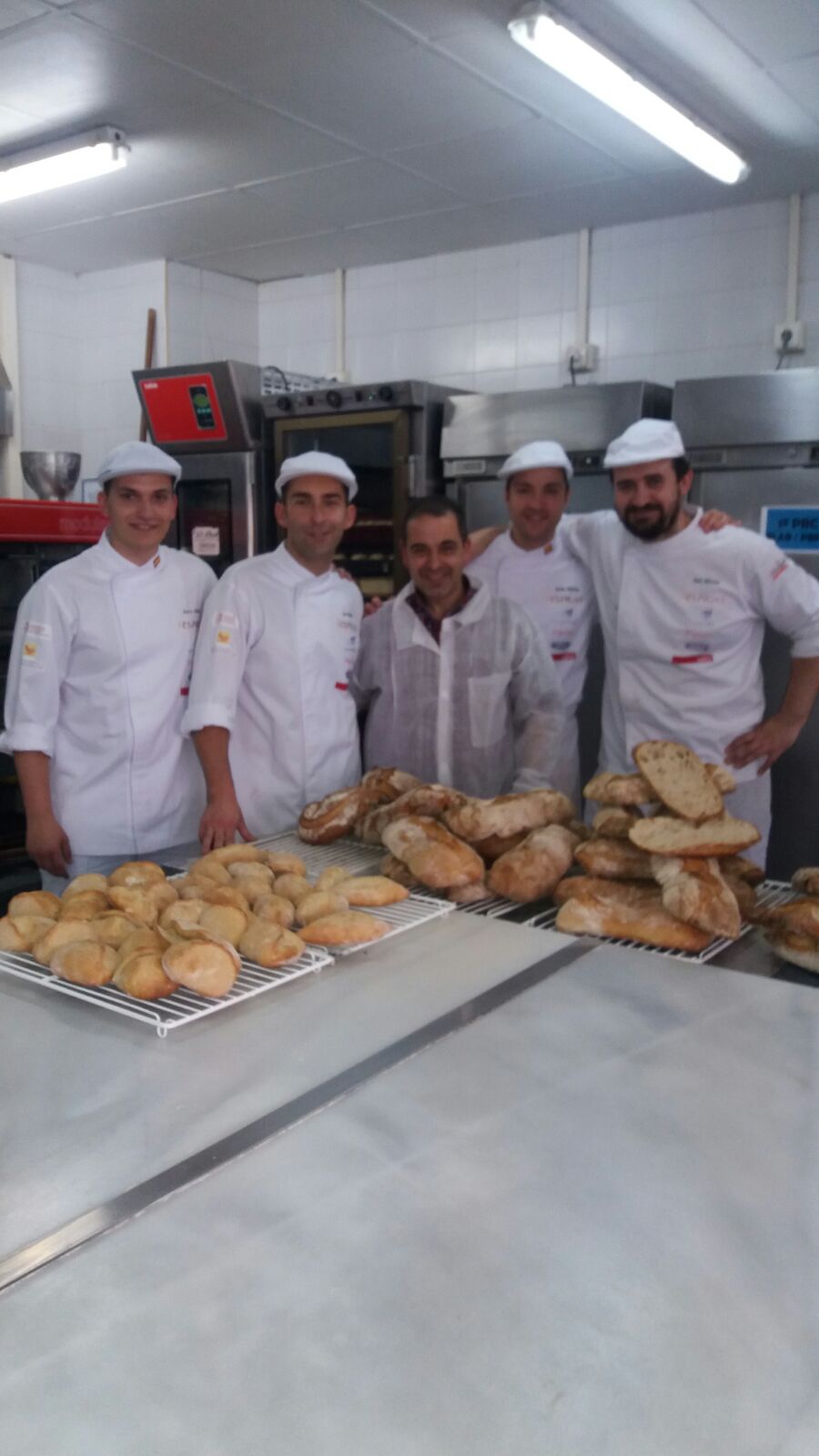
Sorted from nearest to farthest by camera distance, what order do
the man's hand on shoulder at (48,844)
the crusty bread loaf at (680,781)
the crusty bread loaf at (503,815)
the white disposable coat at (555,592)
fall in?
the crusty bread loaf at (680,781) → the crusty bread loaf at (503,815) → the man's hand on shoulder at (48,844) → the white disposable coat at (555,592)

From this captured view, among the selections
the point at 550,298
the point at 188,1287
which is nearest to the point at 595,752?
the point at 550,298

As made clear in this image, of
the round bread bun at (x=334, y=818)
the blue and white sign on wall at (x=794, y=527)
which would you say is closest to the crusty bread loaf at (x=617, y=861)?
the round bread bun at (x=334, y=818)

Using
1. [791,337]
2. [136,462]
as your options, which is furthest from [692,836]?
[791,337]

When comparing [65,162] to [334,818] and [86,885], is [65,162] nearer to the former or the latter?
[334,818]

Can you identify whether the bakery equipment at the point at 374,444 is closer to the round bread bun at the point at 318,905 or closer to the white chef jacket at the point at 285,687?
the white chef jacket at the point at 285,687

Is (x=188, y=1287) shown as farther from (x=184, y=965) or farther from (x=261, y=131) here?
(x=261, y=131)

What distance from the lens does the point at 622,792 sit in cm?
158

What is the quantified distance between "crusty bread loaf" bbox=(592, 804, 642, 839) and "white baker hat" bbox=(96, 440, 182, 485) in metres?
1.33

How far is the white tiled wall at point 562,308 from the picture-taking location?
171 inches

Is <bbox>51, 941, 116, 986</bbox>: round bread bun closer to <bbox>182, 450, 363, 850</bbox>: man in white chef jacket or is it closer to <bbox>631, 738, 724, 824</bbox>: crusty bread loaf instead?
<bbox>631, 738, 724, 824</bbox>: crusty bread loaf

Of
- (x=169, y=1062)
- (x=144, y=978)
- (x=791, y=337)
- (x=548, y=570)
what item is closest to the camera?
(x=169, y=1062)

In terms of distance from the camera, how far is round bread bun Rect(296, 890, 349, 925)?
1426 millimetres

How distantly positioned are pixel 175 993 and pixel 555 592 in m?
2.18

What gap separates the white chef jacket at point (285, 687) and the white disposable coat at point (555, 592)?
70 cm
